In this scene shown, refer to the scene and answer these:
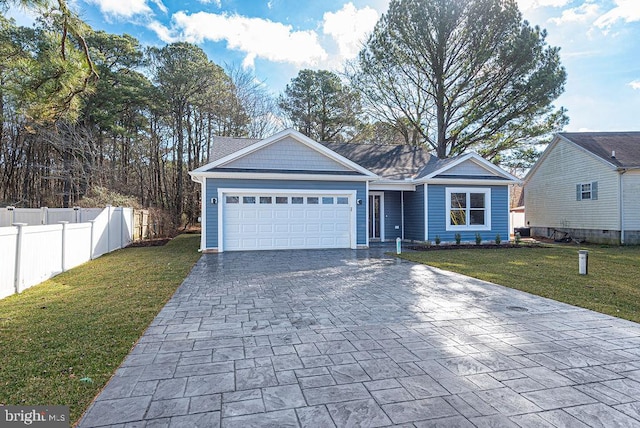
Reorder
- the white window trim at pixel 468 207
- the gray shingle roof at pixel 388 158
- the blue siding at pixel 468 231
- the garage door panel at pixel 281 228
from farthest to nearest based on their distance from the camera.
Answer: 1. the gray shingle roof at pixel 388 158
2. the white window trim at pixel 468 207
3. the blue siding at pixel 468 231
4. the garage door panel at pixel 281 228

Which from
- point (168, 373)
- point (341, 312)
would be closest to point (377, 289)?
point (341, 312)

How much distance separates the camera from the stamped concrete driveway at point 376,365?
2320mm

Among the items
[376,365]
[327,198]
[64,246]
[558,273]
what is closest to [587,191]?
[558,273]

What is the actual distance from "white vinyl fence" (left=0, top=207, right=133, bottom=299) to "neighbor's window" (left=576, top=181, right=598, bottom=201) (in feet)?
65.6

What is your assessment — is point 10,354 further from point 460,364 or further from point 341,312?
point 460,364

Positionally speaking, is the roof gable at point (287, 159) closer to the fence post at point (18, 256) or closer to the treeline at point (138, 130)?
the fence post at point (18, 256)

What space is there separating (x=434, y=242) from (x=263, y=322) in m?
10.7

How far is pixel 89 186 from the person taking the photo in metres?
18.1

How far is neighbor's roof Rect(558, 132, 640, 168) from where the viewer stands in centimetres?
1493

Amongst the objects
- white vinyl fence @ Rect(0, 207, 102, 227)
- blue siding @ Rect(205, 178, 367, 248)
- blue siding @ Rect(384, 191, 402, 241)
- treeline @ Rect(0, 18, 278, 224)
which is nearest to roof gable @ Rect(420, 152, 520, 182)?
blue siding @ Rect(384, 191, 402, 241)

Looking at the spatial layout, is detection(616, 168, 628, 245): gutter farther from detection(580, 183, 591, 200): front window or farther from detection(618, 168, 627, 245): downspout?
detection(580, 183, 591, 200): front window

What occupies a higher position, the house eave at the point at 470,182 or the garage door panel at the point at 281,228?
the house eave at the point at 470,182

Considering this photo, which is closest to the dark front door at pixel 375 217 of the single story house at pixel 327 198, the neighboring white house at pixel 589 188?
the single story house at pixel 327 198

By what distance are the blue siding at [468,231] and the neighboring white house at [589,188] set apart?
15.9ft
